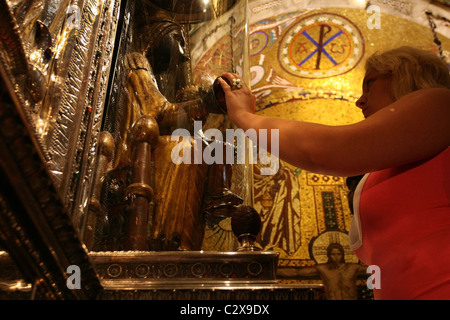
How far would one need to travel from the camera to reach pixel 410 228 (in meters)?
0.56

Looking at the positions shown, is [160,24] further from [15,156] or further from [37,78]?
[15,156]

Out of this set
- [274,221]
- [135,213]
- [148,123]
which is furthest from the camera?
[274,221]

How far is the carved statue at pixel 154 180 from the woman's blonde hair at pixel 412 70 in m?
0.66

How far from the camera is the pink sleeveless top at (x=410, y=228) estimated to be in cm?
52

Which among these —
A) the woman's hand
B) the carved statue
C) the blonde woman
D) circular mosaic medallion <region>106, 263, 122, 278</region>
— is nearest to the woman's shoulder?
the blonde woman

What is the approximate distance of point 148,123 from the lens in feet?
4.17

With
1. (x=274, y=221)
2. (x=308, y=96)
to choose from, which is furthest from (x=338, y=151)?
(x=308, y=96)

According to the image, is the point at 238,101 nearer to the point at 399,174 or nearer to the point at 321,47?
the point at 399,174

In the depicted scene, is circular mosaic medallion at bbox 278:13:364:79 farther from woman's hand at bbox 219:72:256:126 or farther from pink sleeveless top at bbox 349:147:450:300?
pink sleeveless top at bbox 349:147:450:300

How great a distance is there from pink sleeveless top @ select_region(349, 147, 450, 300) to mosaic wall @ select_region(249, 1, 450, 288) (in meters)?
3.75

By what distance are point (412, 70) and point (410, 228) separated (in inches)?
11.6

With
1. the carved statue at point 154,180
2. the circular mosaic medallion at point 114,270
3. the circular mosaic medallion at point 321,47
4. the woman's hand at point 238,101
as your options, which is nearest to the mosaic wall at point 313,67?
the circular mosaic medallion at point 321,47

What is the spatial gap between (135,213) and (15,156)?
2.30 feet

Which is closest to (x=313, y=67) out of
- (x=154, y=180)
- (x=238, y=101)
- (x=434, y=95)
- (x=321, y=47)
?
(x=321, y=47)
